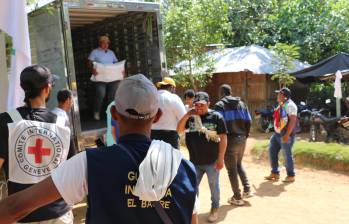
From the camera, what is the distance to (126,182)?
1581mm

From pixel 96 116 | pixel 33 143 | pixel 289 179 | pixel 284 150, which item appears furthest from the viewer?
pixel 289 179

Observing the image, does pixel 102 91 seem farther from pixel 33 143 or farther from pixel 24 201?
pixel 24 201

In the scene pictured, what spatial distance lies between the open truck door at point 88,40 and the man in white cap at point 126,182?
3.94m

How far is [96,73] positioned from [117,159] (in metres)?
5.25

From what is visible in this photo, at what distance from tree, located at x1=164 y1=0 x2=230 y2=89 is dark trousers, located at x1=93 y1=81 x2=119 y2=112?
8.14m

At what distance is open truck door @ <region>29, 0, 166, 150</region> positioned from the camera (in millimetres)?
5395

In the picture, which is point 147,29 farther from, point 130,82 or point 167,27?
point 167,27

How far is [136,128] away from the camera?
1694 millimetres

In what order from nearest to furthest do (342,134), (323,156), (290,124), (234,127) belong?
1. (234,127)
2. (290,124)
3. (323,156)
4. (342,134)

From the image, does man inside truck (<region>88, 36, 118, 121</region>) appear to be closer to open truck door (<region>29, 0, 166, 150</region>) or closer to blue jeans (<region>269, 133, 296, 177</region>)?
open truck door (<region>29, 0, 166, 150</region>)

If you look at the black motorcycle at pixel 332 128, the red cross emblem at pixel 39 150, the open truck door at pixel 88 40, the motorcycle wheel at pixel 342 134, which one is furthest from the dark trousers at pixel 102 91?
the motorcycle wheel at pixel 342 134

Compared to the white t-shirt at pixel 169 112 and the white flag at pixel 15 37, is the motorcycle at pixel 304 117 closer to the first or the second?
the white t-shirt at pixel 169 112

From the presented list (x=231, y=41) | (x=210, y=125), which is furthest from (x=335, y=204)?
(x=231, y=41)

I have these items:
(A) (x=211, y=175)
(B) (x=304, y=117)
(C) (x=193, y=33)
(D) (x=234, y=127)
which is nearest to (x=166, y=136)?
(A) (x=211, y=175)
